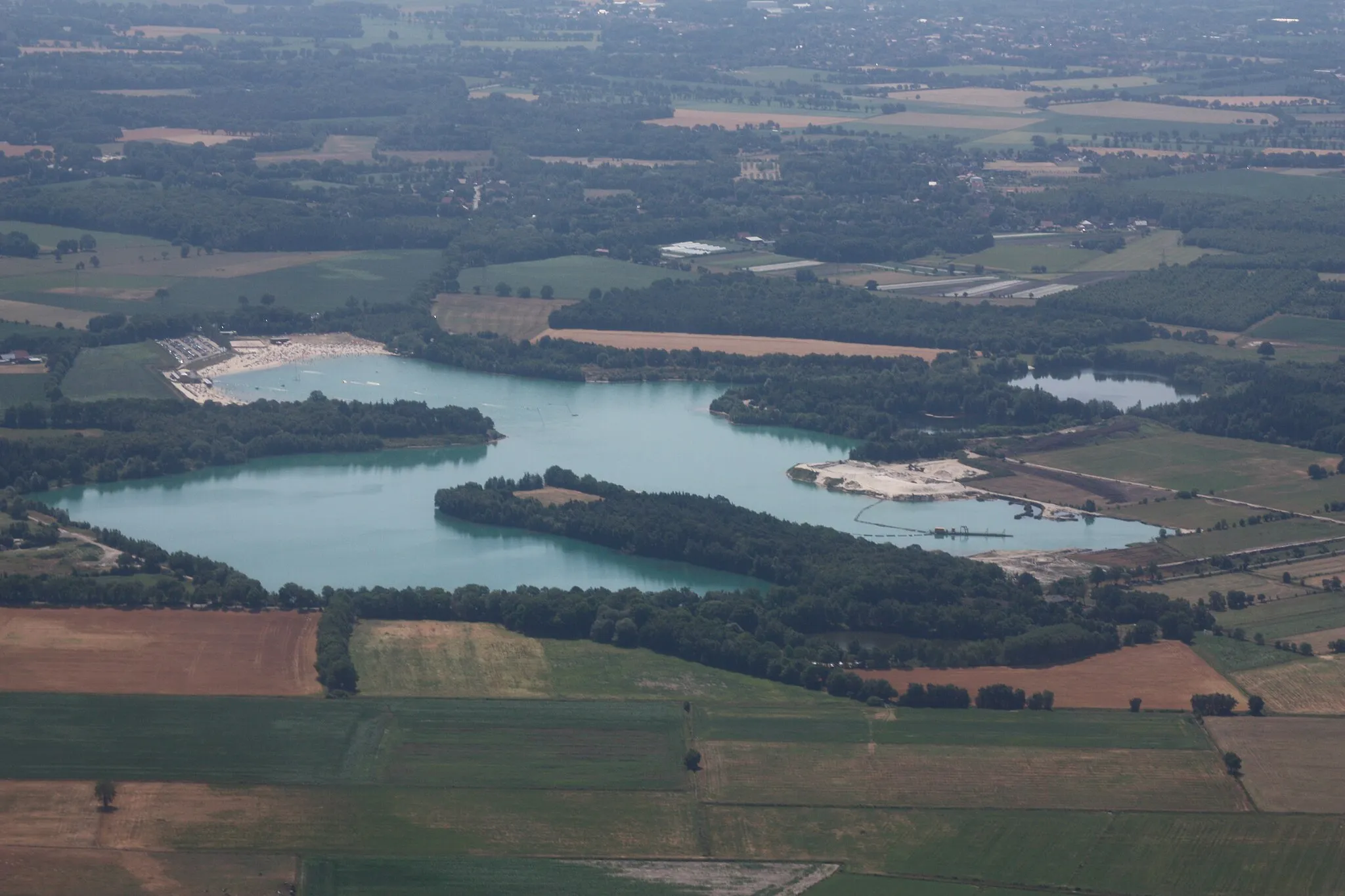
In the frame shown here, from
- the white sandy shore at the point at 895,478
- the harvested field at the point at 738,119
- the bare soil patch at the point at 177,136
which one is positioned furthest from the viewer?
the harvested field at the point at 738,119

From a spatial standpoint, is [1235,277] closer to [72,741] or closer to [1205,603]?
[1205,603]

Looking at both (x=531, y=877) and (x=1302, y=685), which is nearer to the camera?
(x=531, y=877)

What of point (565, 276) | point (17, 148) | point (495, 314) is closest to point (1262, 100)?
point (565, 276)

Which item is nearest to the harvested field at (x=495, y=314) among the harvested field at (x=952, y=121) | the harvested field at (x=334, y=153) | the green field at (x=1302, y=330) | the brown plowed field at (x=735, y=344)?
the brown plowed field at (x=735, y=344)

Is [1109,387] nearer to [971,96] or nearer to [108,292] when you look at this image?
[108,292]

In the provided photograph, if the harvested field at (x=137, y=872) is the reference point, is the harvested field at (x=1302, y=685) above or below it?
above

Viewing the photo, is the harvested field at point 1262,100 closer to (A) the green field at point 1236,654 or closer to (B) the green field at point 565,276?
(B) the green field at point 565,276
